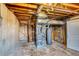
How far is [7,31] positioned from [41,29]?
61 centimetres

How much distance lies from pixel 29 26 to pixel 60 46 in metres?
0.66

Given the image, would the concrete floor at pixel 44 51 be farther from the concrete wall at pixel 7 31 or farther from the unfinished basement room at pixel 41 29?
the concrete wall at pixel 7 31

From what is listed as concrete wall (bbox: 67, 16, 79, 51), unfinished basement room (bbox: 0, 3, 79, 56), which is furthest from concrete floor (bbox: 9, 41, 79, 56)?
concrete wall (bbox: 67, 16, 79, 51)

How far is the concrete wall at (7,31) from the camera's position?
2.15 m

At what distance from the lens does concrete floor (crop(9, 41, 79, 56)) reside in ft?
7.14

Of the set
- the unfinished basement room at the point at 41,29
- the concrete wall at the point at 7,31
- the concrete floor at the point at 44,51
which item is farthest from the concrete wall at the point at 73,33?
the concrete wall at the point at 7,31

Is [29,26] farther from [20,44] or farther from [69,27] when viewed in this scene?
[69,27]

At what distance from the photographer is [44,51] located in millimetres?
2201

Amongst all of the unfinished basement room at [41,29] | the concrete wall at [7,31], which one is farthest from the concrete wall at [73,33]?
the concrete wall at [7,31]

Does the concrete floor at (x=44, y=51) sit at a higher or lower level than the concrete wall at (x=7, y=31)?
lower

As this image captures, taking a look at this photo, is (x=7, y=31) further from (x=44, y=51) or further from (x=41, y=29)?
(x=44, y=51)

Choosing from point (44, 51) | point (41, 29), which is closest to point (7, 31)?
point (41, 29)

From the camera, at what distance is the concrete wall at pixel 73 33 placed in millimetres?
2168

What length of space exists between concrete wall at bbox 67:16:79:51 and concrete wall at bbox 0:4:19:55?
93 cm
